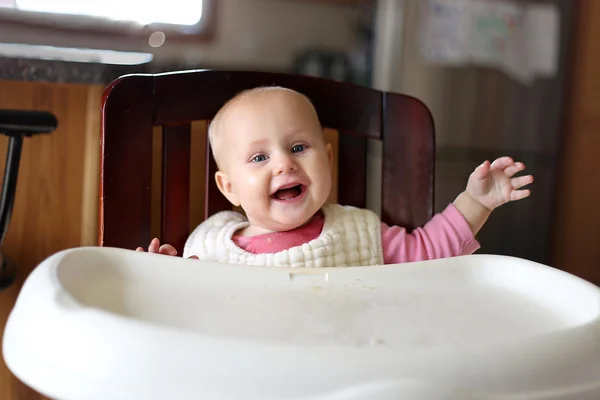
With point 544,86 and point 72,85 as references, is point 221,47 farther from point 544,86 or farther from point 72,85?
point 544,86

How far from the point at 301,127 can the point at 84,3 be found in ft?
3.27

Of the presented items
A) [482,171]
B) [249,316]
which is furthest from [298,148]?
[249,316]

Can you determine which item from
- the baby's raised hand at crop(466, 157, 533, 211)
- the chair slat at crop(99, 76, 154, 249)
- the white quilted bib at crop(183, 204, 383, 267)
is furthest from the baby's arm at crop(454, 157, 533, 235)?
the chair slat at crop(99, 76, 154, 249)

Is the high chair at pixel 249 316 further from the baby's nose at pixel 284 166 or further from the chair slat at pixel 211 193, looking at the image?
the baby's nose at pixel 284 166

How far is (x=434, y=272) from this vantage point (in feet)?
2.21

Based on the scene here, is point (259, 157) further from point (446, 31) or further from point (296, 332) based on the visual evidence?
point (446, 31)

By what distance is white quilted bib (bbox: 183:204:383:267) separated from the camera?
0.82 m

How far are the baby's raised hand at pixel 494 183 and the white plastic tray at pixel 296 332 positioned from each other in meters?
0.22

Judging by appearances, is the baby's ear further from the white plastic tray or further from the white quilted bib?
the white plastic tray

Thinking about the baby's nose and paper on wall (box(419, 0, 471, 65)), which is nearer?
the baby's nose

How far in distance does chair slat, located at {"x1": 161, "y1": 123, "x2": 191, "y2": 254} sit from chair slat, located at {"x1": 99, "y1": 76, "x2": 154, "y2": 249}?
0.04 metres

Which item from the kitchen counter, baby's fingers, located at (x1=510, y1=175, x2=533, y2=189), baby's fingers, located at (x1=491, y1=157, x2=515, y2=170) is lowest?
baby's fingers, located at (x1=510, y1=175, x2=533, y2=189)

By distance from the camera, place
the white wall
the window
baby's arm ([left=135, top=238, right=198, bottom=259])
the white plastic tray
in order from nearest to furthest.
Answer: the white plastic tray → baby's arm ([left=135, top=238, right=198, bottom=259]) → the window → the white wall

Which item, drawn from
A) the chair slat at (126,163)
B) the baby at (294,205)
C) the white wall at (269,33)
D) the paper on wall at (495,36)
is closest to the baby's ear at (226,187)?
the baby at (294,205)
